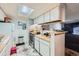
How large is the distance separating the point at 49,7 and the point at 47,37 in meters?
0.46

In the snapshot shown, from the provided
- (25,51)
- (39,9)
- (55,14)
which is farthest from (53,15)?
(25,51)

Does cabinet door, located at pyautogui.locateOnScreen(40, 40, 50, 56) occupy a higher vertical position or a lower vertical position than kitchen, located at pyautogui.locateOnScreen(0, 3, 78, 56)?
lower

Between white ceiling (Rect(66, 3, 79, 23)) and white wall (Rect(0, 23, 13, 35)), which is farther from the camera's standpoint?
white wall (Rect(0, 23, 13, 35))

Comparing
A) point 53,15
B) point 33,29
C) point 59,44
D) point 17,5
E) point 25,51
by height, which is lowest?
point 25,51

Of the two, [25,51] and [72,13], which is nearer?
[72,13]

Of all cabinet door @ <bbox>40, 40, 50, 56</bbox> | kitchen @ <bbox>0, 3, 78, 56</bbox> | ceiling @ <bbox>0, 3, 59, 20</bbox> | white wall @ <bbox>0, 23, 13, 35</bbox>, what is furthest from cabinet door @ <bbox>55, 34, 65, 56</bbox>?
white wall @ <bbox>0, 23, 13, 35</bbox>

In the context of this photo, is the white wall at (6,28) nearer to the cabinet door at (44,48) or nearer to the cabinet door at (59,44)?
the cabinet door at (44,48)

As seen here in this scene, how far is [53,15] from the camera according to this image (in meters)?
1.54

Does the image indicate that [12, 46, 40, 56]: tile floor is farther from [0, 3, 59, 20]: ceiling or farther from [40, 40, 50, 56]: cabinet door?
[0, 3, 59, 20]: ceiling

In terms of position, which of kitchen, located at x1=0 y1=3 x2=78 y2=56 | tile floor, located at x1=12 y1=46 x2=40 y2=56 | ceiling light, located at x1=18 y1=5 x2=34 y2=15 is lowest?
tile floor, located at x1=12 y1=46 x2=40 y2=56

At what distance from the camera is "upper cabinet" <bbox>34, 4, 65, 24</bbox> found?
1492 mm

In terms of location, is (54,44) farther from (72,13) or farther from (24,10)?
(24,10)

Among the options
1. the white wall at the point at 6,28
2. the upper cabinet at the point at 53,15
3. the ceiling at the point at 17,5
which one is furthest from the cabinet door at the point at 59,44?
the white wall at the point at 6,28

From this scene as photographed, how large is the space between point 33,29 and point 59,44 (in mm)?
462
